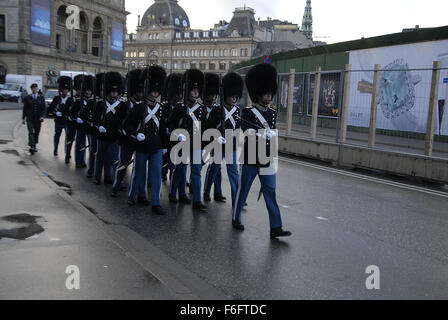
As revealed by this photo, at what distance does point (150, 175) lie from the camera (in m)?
7.44

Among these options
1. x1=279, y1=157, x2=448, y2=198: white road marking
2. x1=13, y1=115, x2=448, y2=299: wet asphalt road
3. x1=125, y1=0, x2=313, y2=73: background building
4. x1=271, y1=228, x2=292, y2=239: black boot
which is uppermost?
x1=125, y1=0, x2=313, y2=73: background building

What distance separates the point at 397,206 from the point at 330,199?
1149 millimetres

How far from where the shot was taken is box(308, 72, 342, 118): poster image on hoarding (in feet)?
49.3

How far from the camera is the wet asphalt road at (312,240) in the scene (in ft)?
15.0

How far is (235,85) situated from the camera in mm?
8062

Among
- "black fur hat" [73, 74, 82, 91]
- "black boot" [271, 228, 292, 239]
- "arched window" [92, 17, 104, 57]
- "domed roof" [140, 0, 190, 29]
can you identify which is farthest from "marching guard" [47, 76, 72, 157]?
"domed roof" [140, 0, 190, 29]

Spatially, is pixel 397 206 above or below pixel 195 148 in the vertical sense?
below

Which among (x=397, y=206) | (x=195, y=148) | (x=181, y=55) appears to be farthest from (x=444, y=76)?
(x=181, y=55)

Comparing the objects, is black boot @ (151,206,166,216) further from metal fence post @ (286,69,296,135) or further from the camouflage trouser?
metal fence post @ (286,69,296,135)

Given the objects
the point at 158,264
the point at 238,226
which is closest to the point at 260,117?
the point at 238,226

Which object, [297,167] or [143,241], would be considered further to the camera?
[297,167]

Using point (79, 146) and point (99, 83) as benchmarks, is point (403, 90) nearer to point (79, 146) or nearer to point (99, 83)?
point (99, 83)

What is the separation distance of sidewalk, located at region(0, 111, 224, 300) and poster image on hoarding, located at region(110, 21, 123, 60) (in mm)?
71809

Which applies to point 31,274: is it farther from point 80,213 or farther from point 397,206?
point 397,206
